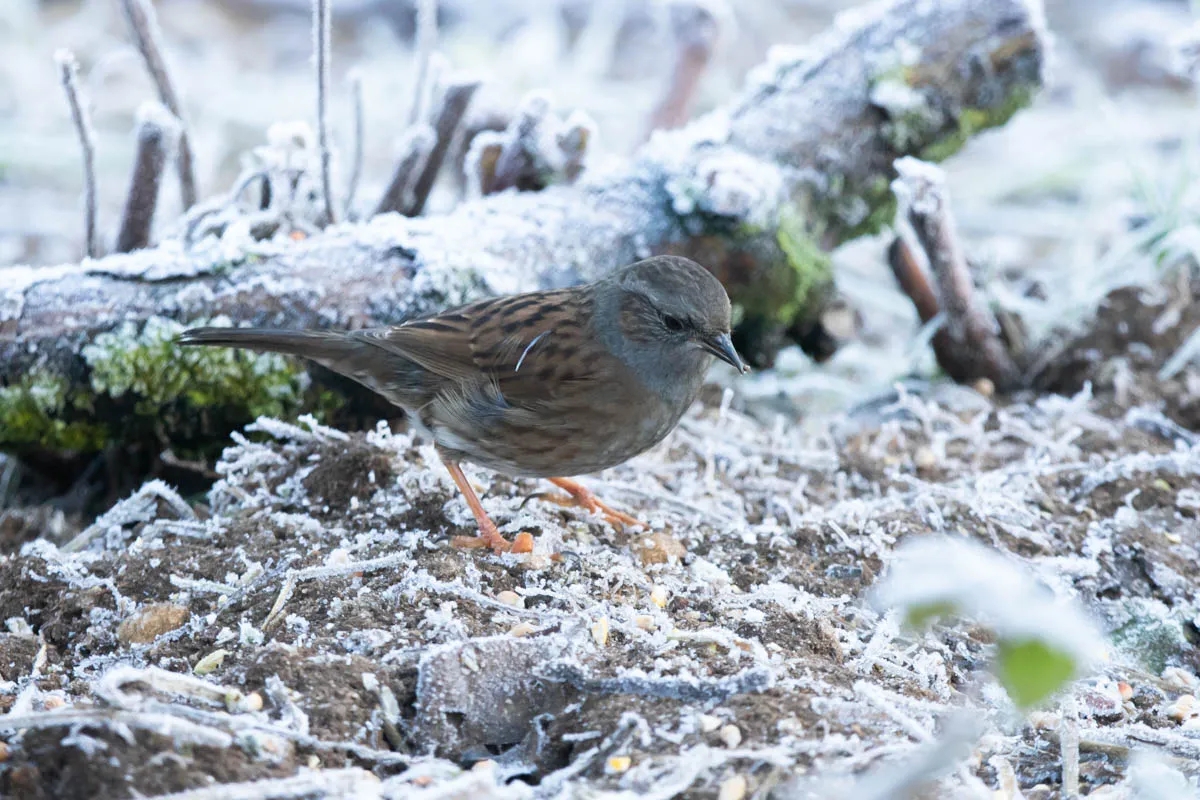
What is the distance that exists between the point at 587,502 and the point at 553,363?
1.47 feet

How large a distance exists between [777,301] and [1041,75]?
1393 mm

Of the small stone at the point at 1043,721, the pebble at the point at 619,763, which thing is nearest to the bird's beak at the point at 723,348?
the small stone at the point at 1043,721

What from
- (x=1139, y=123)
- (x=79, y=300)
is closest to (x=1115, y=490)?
(x=79, y=300)

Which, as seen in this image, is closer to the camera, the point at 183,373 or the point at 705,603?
the point at 705,603

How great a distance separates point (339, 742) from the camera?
2129mm

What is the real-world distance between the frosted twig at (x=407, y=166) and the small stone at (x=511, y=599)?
7.06 ft

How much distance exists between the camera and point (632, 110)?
7285 mm

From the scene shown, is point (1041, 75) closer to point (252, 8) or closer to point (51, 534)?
point (51, 534)

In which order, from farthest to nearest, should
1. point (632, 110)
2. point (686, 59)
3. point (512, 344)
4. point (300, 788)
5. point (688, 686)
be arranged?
point (632, 110)
point (686, 59)
point (512, 344)
point (688, 686)
point (300, 788)

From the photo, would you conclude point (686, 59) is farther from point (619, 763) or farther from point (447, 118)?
point (619, 763)

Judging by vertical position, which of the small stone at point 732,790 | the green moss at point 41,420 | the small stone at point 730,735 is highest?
the green moss at point 41,420

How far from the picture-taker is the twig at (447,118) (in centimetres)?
437

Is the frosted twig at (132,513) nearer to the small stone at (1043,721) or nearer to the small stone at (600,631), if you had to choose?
→ the small stone at (600,631)

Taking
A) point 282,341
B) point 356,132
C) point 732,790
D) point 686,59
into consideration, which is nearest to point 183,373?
point 282,341
